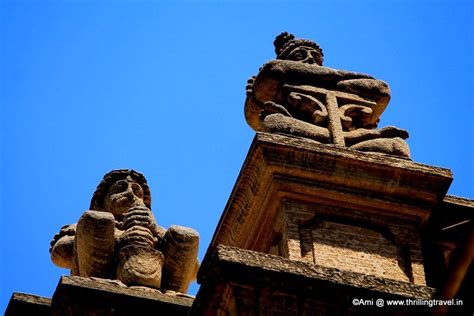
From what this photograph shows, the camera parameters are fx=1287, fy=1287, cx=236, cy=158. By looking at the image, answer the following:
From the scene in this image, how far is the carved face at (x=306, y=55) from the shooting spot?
11.2 meters

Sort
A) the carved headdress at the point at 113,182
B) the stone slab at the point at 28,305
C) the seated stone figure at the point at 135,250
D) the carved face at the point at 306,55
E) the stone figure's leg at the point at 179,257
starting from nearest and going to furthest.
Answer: the stone slab at the point at 28,305 → the seated stone figure at the point at 135,250 → the stone figure's leg at the point at 179,257 → the carved headdress at the point at 113,182 → the carved face at the point at 306,55

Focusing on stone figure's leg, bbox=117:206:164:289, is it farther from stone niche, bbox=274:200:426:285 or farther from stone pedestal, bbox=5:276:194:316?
stone niche, bbox=274:200:426:285

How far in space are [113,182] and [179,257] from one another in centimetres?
129

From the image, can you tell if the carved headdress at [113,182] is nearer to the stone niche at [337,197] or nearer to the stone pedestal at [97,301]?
the stone niche at [337,197]

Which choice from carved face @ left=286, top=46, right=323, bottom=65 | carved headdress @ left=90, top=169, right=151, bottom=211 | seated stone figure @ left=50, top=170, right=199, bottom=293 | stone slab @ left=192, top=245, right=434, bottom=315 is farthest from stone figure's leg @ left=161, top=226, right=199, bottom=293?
carved face @ left=286, top=46, right=323, bottom=65

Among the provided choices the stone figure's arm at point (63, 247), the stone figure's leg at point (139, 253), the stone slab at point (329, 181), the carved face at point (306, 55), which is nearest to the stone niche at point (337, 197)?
the stone slab at point (329, 181)

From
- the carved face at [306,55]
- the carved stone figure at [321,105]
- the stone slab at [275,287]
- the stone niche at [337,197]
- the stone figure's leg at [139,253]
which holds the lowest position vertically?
the stone slab at [275,287]

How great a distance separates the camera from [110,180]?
10.4 meters

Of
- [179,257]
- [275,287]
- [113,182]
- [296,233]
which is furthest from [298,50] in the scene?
[275,287]

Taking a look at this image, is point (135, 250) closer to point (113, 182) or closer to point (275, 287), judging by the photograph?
point (113, 182)

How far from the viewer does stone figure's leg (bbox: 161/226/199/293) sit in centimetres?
927

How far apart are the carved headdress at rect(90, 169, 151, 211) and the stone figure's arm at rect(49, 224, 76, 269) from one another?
0.26 m

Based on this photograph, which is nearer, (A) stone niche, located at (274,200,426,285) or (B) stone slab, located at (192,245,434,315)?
(B) stone slab, located at (192,245,434,315)

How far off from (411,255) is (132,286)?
195 cm
